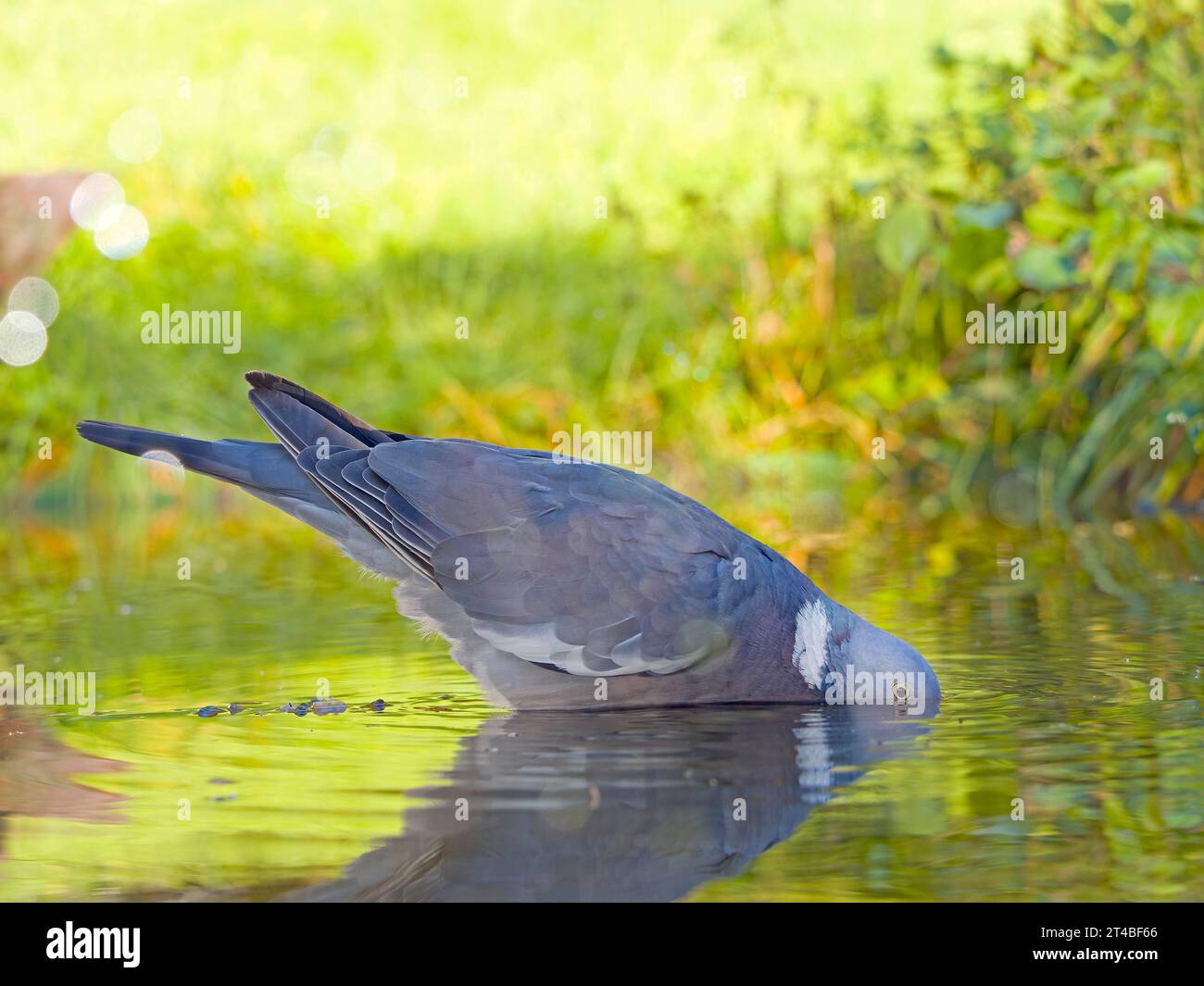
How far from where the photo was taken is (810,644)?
407 centimetres

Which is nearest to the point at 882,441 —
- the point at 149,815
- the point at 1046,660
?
the point at 1046,660

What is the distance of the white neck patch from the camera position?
13.3 ft

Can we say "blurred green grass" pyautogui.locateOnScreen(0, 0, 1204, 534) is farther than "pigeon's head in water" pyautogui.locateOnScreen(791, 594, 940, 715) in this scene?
Yes

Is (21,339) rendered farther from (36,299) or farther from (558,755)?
(558,755)

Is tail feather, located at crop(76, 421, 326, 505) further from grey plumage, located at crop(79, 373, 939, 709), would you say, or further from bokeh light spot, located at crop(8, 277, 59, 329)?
bokeh light spot, located at crop(8, 277, 59, 329)

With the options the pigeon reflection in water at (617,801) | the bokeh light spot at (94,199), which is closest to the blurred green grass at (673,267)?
the bokeh light spot at (94,199)

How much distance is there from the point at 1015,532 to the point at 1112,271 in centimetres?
116

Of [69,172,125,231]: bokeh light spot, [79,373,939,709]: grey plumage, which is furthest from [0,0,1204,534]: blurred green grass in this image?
[79,373,939,709]: grey plumage

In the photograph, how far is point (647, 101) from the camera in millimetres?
11250

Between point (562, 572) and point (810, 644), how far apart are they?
623 mm

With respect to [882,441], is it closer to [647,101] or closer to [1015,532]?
[1015,532]

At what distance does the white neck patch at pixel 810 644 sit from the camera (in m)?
4.06

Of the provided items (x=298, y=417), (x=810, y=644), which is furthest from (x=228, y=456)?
(x=810, y=644)

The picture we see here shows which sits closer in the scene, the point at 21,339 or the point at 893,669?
the point at 893,669
